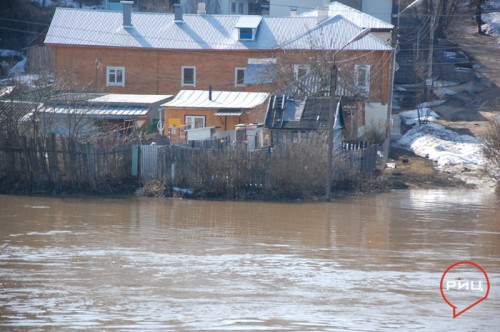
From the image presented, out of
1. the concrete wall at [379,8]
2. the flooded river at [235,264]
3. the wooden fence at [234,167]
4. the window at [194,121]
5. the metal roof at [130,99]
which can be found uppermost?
the concrete wall at [379,8]

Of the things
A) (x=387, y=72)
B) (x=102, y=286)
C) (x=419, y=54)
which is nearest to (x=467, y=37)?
(x=419, y=54)

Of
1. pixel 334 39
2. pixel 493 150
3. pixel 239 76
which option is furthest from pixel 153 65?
pixel 493 150

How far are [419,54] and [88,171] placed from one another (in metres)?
34.0

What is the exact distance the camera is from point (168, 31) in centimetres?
4272

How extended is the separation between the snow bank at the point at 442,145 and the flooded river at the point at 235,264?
968 centimetres

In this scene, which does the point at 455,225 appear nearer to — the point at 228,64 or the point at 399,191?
the point at 399,191

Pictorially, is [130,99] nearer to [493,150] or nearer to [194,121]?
[194,121]

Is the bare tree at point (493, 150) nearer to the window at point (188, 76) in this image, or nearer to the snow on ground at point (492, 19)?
the window at point (188, 76)

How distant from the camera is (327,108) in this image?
1100 inches

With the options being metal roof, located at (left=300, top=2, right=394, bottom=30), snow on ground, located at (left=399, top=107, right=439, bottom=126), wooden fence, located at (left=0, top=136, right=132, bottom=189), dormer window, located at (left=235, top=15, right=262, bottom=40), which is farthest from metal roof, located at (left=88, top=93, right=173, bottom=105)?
snow on ground, located at (left=399, top=107, right=439, bottom=126)

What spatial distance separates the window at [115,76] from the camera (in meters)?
42.0

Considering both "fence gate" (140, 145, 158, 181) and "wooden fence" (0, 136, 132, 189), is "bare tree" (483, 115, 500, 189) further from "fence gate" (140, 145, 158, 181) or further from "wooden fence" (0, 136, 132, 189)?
"wooden fence" (0, 136, 132, 189)

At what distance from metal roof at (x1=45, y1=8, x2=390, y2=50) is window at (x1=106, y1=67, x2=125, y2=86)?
1449mm

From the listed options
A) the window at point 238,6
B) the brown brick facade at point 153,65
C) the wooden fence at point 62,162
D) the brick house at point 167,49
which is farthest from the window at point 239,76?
the window at point 238,6
